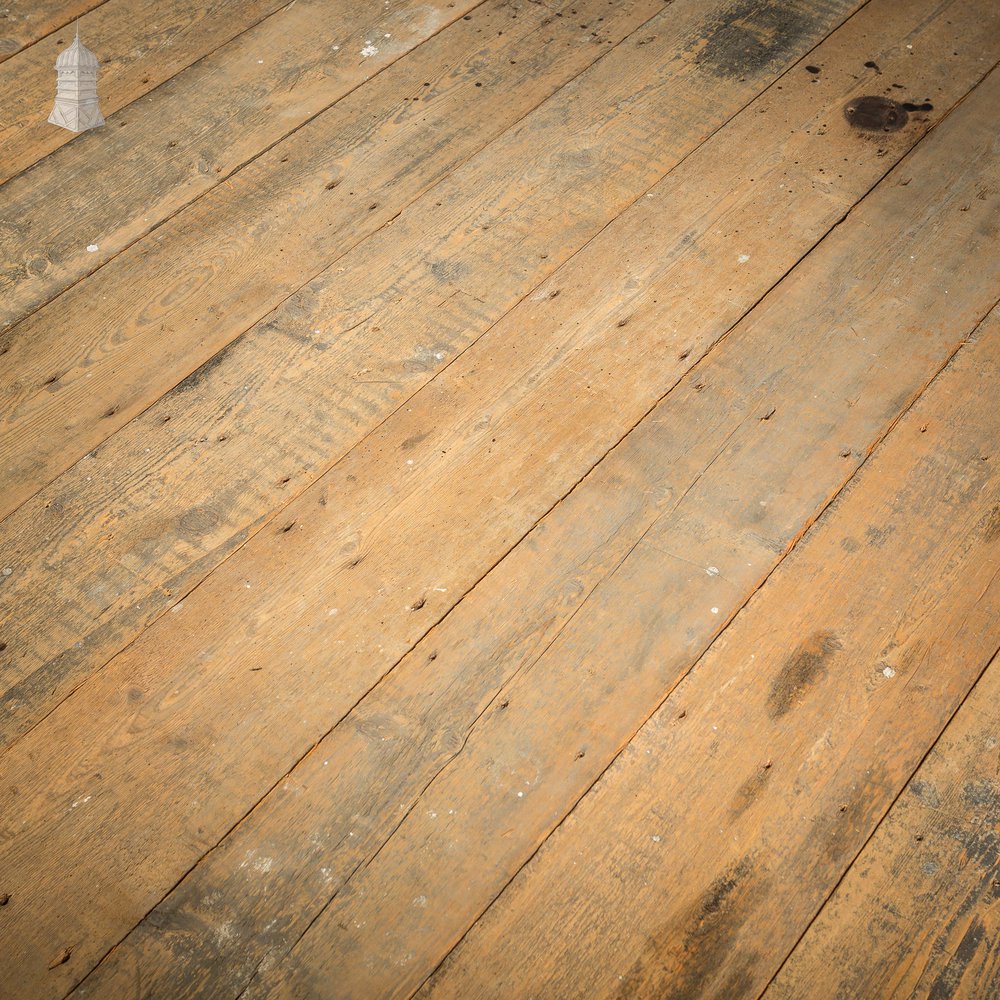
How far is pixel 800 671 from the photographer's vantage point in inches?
51.5

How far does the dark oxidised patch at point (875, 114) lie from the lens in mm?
1855

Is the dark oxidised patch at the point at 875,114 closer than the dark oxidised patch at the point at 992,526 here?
No

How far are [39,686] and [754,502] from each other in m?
0.89

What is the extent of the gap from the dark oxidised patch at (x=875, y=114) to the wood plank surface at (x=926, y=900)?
105 centimetres

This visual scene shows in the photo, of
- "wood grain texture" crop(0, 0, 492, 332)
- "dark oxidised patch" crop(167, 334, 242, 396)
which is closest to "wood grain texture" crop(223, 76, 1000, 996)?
"dark oxidised patch" crop(167, 334, 242, 396)

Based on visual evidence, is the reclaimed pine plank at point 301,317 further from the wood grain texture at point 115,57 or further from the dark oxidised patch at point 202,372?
the wood grain texture at point 115,57

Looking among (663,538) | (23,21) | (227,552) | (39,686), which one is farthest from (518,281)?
(23,21)

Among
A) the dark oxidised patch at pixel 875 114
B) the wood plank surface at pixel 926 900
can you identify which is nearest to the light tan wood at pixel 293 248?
the dark oxidised patch at pixel 875 114

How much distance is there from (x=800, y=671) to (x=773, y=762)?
0.12 metres

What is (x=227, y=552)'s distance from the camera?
55.9 inches

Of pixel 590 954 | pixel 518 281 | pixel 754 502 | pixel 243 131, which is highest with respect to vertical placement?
pixel 243 131

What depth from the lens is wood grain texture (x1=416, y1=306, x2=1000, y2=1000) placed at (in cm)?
114

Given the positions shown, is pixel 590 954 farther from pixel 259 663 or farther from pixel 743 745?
pixel 259 663

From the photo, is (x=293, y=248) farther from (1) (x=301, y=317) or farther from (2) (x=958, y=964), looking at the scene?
(2) (x=958, y=964)
